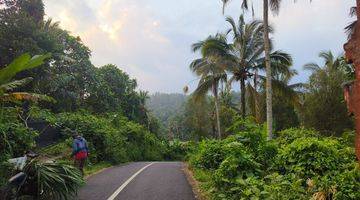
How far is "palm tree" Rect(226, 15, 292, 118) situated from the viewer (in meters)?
26.8

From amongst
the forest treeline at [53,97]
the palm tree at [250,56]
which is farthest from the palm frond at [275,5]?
the forest treeline at [53,97]

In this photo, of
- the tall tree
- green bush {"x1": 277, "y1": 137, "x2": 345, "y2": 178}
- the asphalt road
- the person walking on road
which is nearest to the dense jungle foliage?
green bush {"x1": 277, "y1": 137, "x2": 345, "y2": 178}

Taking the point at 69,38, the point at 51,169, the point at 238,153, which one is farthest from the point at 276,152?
the point at 69,38

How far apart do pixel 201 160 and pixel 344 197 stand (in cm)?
1079

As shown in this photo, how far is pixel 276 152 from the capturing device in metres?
12.3

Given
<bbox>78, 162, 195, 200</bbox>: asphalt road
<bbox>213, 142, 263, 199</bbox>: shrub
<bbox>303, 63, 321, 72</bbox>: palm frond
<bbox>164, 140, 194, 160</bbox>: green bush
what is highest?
<bbox>303, 63, 321, 72</bbox>: palm frond

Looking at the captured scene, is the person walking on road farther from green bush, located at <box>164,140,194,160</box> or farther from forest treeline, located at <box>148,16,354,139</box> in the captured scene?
green bush, located at <box>164,140,194,160</box>

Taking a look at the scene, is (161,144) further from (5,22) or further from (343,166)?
(343,166)

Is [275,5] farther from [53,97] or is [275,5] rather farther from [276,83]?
[53,97]

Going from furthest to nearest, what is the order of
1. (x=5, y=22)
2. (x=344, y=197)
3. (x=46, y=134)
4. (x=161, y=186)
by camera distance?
(x=5, y=22)
(x=46, y=134)
(x=161, y=186)
(x=344, y=197)

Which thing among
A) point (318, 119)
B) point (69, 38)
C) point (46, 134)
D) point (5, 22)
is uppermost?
point (69, 38)

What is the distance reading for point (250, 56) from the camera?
27312 millimetres

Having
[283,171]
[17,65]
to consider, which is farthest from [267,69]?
[17,65]

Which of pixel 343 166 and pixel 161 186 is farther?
pixel 161 186
